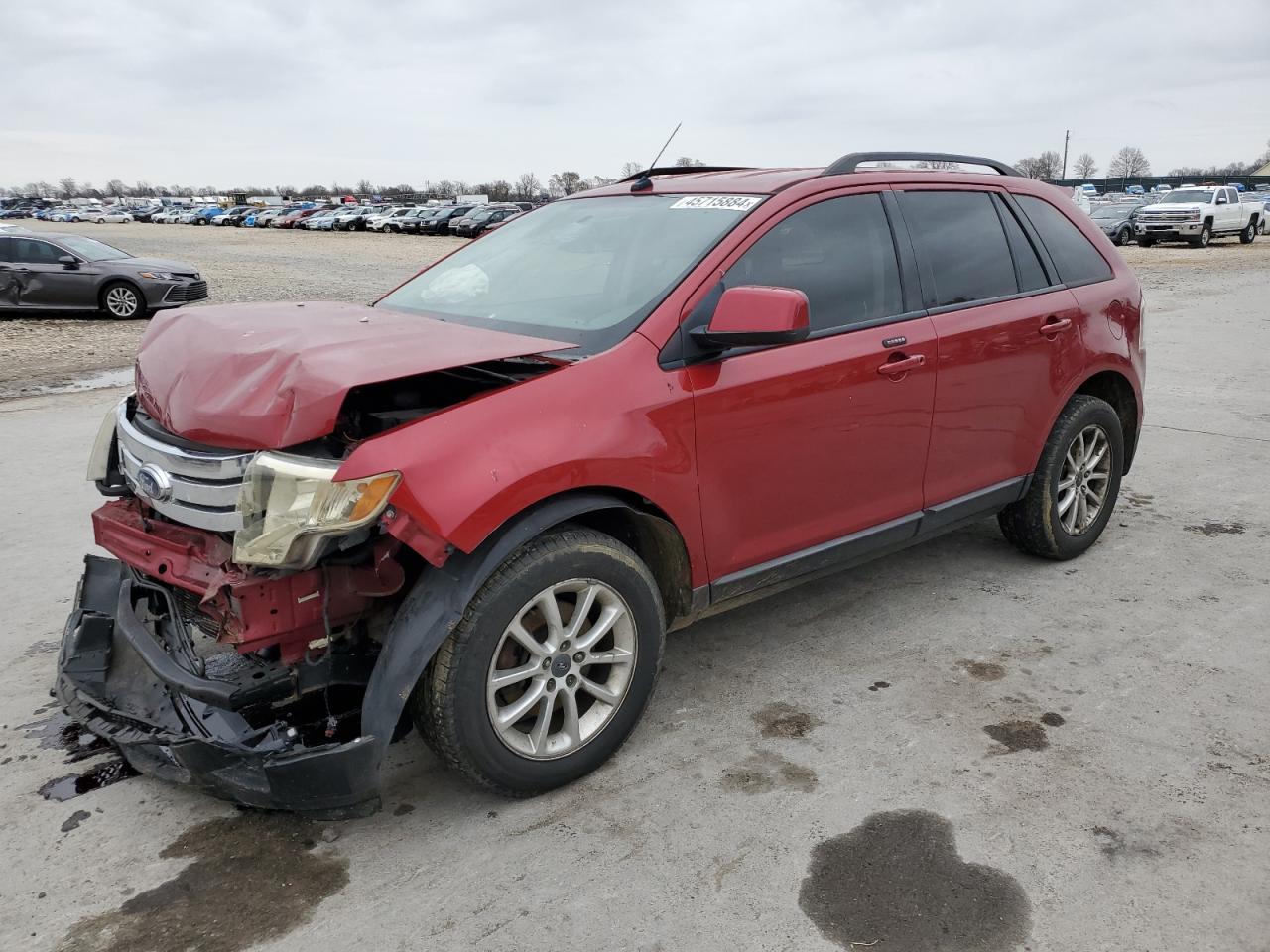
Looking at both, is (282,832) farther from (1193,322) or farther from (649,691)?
(1193,322)

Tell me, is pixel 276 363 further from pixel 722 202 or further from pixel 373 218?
pixel 373 218

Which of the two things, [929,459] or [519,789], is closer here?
[519,789]

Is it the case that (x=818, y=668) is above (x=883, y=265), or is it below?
below

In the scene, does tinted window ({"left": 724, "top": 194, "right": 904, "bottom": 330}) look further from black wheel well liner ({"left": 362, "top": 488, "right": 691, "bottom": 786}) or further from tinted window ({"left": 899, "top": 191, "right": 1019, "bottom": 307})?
black wheel well liner ({"left": 362, "top": 488, "right": 691, "bottom": 786})

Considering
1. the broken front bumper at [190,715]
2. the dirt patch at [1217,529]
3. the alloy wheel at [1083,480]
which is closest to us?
the broken front bumper at [190,715]

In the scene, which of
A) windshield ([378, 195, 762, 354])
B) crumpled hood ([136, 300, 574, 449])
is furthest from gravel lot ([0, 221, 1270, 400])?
crumpled hood ([136, 300, 574, 449])

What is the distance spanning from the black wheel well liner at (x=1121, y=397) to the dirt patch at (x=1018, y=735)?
2.04m

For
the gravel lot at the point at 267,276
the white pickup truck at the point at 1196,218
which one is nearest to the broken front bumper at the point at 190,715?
the gravel lot at the point at 267,276

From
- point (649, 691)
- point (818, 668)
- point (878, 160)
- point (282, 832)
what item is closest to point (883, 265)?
point (878, 160)

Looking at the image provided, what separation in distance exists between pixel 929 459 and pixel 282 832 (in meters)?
2.71

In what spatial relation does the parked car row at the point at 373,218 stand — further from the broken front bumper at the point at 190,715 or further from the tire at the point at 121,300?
the broken front bumper at the point at 190,715

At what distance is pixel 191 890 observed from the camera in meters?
2.63

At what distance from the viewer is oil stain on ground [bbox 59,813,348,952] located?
2.46m

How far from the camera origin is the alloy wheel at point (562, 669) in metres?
2.88
